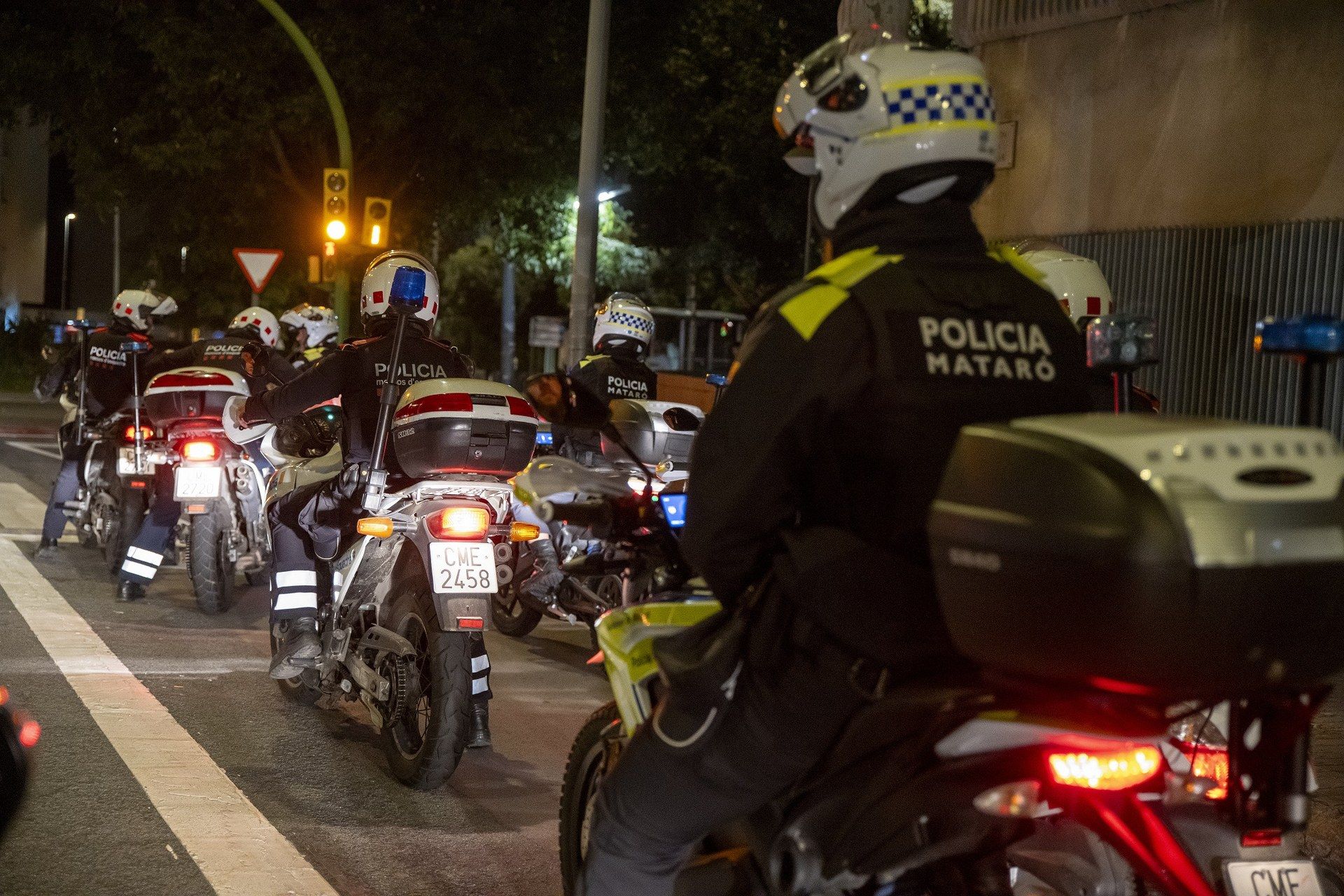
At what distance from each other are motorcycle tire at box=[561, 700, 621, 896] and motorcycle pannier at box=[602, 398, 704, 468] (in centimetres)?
247

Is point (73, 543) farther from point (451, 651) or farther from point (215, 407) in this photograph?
point (451, 651)

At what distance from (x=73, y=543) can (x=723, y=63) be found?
23.3m

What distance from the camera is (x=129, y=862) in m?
4.48

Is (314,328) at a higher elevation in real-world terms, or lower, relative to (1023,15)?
lower

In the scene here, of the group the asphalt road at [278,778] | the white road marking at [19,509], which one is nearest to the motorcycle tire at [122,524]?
the asphalt road at [278,778]

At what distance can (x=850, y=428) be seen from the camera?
259 centimetres

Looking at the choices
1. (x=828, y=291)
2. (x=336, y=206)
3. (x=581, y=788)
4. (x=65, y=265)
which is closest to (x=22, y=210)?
(x=65, y=265)

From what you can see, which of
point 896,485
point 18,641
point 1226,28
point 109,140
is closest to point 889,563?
point 896,485

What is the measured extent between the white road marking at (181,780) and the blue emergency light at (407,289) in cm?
184

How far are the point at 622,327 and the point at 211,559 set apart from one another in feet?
8.63

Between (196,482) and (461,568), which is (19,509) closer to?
(196,482)

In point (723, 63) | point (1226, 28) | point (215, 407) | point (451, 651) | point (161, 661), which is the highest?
point (723, 63)

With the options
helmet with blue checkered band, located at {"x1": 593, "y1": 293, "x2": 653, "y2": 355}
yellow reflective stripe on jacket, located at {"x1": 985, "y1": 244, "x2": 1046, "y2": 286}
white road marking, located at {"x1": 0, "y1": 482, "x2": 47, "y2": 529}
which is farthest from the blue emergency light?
white road marking, located at {"x1": 0, "y1": 482, "x2": 47, "y2": 529}

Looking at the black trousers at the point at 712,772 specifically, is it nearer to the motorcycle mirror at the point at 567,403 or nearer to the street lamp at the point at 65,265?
the motorcycle mirror at the point at 567,403
